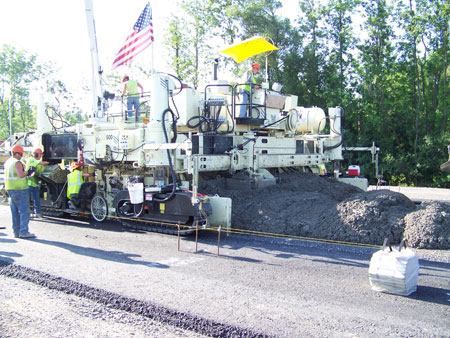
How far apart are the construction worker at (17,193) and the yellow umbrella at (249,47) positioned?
19.1ft

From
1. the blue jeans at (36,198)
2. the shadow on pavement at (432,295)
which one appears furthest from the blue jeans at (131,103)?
the shadow on pavement at (432,295)

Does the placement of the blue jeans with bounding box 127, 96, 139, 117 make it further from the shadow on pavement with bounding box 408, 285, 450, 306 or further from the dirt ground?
the shadow on pavement with bounding box 408, 285, 450, 306

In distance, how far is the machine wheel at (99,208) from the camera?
981 centimetres

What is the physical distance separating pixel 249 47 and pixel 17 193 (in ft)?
21.8

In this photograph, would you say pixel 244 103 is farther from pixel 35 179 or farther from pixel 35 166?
pixel 35 179

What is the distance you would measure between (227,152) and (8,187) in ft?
14.7

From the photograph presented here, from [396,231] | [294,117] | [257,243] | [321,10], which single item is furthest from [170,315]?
[321,10]

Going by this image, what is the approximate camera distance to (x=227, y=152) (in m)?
9.53

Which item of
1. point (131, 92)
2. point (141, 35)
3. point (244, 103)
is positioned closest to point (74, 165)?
point (131, 92)

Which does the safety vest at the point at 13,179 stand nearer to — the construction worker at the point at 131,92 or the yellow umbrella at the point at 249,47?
the construction worker at the point at 131,92

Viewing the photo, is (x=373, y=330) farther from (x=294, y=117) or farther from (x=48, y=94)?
(x=48, y=94)

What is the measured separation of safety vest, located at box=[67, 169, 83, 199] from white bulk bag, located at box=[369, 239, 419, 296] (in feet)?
23.2

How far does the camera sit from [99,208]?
995cm

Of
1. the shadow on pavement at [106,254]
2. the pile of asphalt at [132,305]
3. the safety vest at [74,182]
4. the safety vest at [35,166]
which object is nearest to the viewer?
the pile of asphalt at [132,305]
